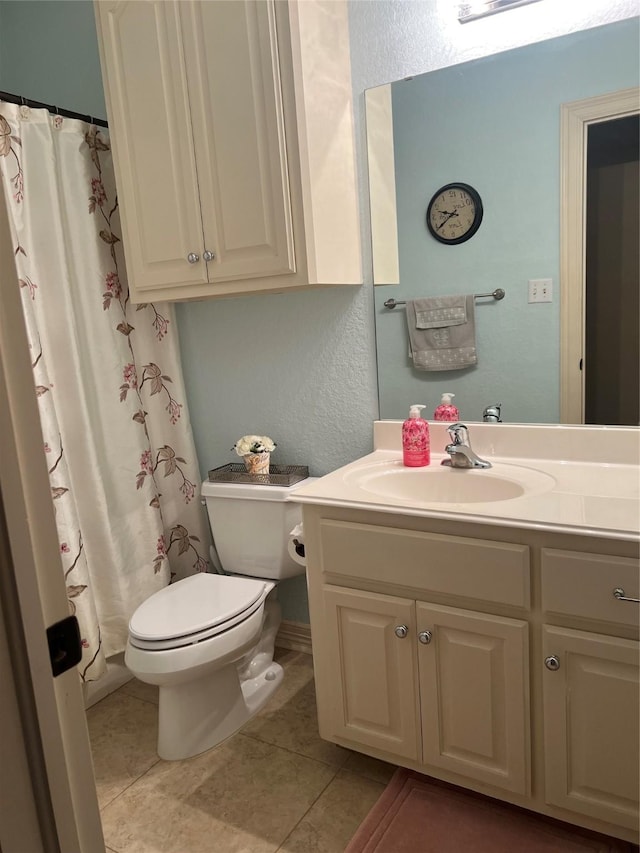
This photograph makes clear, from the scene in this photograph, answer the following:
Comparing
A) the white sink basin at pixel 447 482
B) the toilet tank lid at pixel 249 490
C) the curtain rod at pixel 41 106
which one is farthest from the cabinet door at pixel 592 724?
the curtain rod at pixel 41 106

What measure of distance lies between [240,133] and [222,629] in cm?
141

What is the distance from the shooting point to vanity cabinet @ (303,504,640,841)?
4.46 feet

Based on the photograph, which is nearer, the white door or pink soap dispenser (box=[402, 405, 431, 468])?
the white door

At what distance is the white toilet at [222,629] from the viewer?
186 cm

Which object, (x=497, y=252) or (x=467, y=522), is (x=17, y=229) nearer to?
(x=497, y=252)

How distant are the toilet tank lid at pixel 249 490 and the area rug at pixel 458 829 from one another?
0.91 metres

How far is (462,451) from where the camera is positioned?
181cm

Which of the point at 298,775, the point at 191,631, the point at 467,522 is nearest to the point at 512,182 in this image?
the point at 467,522

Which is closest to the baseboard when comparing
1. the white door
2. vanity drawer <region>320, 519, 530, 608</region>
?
vanity drawer <region>320, 519, 530, 608</region>

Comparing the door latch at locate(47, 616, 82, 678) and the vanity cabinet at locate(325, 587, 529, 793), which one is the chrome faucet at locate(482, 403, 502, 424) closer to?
the vanity cabinet at locate(325, 587, 529, 793)

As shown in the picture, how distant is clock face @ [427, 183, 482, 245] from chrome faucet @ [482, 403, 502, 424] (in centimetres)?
49

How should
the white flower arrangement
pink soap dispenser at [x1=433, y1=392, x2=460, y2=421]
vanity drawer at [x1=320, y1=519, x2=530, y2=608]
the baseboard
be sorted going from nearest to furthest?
vanity drawer at [x1=320, y1=519, x2=530, y2=608] < pink soap dispenser at [x1=433, y1=392, x2=460, y2=421] < the white flower arrangement < the baseboard

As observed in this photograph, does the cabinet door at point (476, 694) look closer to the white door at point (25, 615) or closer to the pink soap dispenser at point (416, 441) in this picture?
the pink soap dispenser at point (416, 441)

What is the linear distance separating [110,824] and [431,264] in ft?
5.85
